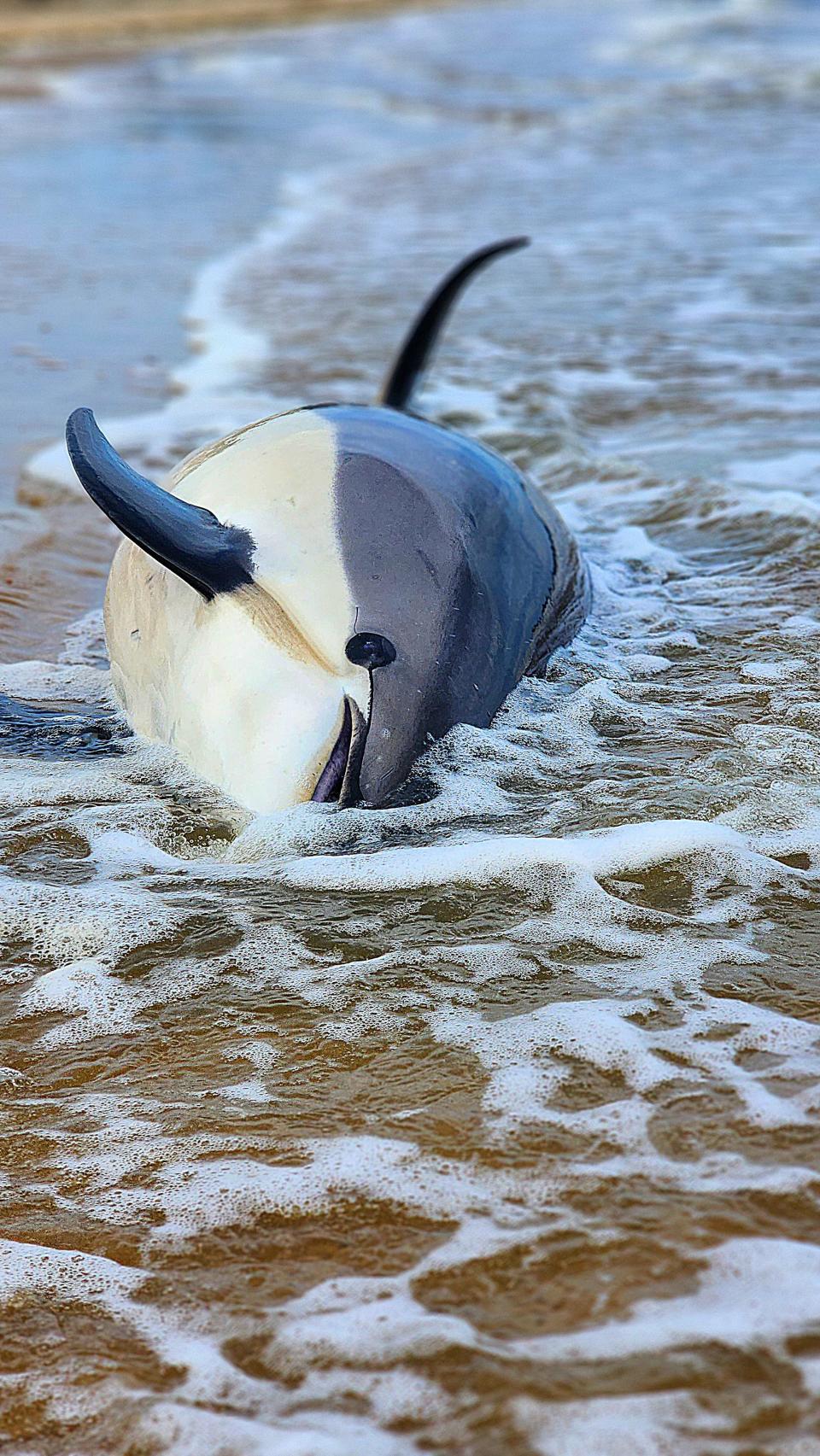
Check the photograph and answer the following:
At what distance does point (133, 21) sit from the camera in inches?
1315

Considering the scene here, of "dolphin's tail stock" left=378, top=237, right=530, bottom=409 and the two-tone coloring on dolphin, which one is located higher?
"dolphin's tail stock" left=378, top=237, right=530, bottom=409

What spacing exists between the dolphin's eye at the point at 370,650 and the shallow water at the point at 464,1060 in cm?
23

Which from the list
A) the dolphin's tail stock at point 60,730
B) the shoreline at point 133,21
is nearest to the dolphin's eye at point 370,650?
the dolphin's tail stock at point 60,730

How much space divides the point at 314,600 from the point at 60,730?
0.77m

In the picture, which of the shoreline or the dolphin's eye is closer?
Result: the dolphin's eye

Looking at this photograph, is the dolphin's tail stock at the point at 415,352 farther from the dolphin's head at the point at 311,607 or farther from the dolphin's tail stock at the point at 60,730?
the dolphin's tail stock at the point at 60,730

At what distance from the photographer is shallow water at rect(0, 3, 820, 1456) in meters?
1.57

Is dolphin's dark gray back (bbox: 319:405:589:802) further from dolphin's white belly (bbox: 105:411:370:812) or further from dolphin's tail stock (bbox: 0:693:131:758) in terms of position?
dolphin's tail stock (bbox: 0:693:131:758)

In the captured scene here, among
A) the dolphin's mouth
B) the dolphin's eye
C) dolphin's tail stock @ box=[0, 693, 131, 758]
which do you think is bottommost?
dolphin's tail stock @ box=[0, 693, 131, 758]

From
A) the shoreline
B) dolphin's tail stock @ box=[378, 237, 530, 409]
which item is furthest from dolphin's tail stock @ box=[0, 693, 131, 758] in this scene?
the shoreline

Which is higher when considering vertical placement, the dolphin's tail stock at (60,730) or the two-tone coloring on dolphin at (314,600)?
the two-tone coloring on dolphin at (314,600)

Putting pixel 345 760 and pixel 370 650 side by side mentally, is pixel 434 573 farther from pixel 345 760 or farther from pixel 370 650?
pixel 345 760

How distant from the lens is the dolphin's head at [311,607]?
2615 millimetres

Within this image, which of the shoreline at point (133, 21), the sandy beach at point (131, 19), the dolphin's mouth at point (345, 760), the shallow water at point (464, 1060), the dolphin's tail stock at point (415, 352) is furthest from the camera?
the sandy beach at point (131, 19)
